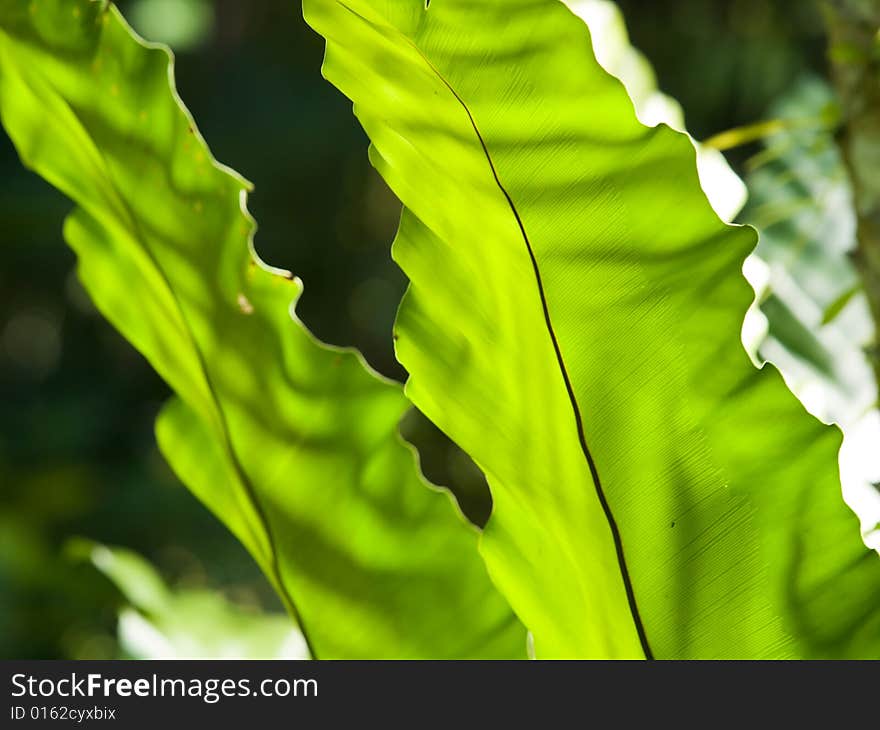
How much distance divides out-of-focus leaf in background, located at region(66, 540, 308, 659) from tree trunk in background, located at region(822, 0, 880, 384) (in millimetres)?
339

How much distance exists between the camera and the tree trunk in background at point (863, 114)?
37cm

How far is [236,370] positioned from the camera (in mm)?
335

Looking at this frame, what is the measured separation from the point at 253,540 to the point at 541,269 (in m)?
0.19

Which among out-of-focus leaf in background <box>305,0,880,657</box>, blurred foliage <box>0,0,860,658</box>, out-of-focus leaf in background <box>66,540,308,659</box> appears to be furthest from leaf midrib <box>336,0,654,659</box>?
blurred foliage <box>0,0,860,658</box>

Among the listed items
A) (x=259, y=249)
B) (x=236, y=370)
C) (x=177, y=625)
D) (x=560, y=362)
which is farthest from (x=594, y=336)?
(x=259, y=249)

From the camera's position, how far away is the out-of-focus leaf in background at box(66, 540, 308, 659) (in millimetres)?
533

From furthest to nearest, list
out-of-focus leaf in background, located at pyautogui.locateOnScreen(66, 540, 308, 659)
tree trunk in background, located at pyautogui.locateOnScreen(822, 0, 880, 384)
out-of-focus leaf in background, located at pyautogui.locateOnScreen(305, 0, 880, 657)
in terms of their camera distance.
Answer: out-of-focus leaf in background, located at pyautogui.locateOnScreen(66, 540, 308, 659) < tree trunk in background, located at pyautogui.locateOnScreen(822, 0, 880, 384) < out-of-focus leaf in background, located at pyautogui.locateOnScreen(305, 0, 880, 657)

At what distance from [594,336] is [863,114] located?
0.19 metres

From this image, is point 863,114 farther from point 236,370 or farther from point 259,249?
point 259,249

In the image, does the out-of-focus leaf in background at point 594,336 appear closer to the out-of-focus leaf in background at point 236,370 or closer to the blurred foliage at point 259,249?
the out-of-focus leaf in background at point 236,370

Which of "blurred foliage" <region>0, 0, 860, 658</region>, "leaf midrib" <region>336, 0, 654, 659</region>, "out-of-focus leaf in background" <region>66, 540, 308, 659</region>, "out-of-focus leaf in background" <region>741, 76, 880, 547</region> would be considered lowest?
"leaf midrib" <region>336, 0, 654, 659</region>

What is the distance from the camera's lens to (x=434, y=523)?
367 mm

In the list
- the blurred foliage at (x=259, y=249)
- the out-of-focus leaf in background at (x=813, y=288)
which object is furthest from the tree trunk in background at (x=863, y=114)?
the blurred foliage at (x=259, y=249)

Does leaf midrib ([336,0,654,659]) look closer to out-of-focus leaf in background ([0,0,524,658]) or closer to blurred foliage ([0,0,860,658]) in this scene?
out-of-focus leaf in background ([0,0,524,658])
